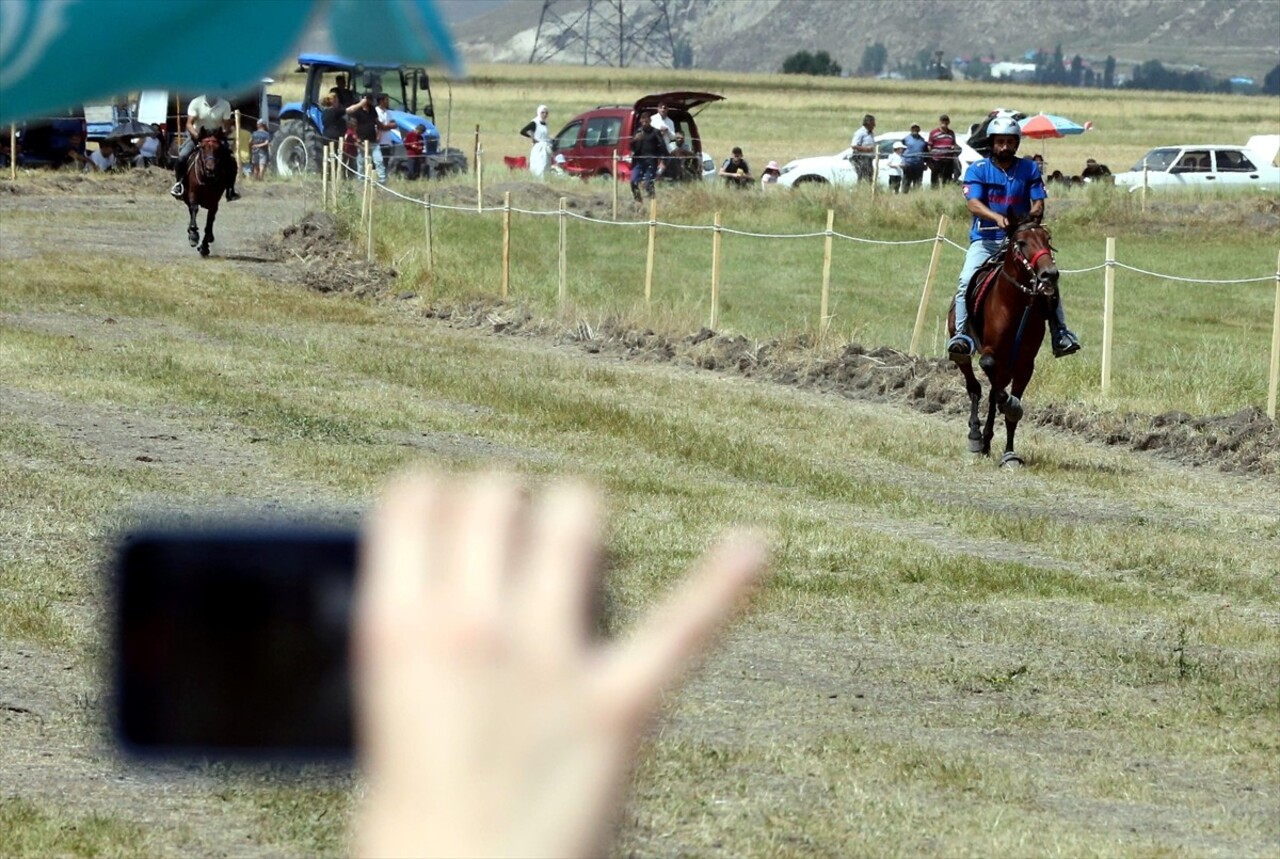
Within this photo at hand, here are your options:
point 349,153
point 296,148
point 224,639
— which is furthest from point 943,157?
point 224,639

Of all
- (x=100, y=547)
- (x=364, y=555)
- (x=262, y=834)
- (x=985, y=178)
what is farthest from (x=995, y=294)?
(x=364, y=555)

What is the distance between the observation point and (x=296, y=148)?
3438cm

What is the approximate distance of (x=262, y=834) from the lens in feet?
18.3

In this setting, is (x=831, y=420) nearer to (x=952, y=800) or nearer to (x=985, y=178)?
(x=985, y=178)

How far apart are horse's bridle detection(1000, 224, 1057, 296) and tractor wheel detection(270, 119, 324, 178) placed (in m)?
20.3

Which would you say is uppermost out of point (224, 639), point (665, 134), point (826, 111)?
point (826, 111)

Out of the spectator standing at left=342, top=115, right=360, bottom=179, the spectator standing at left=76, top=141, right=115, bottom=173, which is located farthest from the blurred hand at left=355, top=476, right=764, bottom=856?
the spectator standing at left=76, top=141, right=115, bottom=173

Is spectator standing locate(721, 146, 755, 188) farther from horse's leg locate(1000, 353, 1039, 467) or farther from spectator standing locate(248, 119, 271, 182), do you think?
horse's leg locate(1000, 353, 1039, 467)

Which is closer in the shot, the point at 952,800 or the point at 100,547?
the point at 952,800

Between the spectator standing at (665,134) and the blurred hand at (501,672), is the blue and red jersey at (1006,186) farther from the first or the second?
the spectator standing at (665,134)

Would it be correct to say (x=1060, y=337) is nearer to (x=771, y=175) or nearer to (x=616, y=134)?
(x=616, y=134)

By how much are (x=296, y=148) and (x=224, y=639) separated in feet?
109

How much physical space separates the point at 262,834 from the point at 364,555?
14.2 feet

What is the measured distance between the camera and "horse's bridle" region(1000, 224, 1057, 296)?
12.9m
